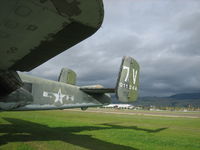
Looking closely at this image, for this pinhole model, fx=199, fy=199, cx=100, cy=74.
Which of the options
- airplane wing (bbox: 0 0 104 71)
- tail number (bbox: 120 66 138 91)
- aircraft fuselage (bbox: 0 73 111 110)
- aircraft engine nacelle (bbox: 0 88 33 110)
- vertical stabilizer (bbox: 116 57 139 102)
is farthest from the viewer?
tail number (bbox: 120 66 138 91)

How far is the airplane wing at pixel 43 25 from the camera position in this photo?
9.34ft

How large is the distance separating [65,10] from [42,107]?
851 cm

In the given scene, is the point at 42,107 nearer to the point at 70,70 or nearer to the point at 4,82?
the point at 4,82

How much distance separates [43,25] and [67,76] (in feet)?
43.1

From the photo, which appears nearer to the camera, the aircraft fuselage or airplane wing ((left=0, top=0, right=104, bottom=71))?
airplane wing ((left=0, top=0, right=104, bottom=71))

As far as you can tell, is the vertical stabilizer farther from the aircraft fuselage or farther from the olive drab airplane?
the olive drab airplane

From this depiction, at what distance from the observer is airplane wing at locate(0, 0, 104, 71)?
2.85 meters

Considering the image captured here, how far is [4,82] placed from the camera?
6.29 m

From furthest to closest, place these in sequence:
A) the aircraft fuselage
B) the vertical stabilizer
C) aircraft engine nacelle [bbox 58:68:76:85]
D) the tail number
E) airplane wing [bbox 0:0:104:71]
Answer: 1. aircraft engine nacelle [bbox 58:68:76:85]
2. the tail number
3. the vertical stabilizer
4. the aircraft fuselage
5. airplane wing [bbox 0:0:104:71]

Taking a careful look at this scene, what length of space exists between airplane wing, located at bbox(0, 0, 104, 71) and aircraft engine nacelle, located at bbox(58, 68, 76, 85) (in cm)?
1162

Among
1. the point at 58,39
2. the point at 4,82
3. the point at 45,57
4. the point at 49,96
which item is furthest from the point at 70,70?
the point at 58,39

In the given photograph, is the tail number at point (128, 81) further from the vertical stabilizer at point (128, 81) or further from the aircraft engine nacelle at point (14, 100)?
the aircraft engine nacelle at point (14, 100)

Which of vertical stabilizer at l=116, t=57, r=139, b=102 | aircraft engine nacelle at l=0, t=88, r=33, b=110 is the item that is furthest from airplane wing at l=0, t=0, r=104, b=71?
vertical stabilizer at l=116, t=57, r=139, b=102

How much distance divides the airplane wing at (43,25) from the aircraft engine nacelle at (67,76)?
11622 mm
